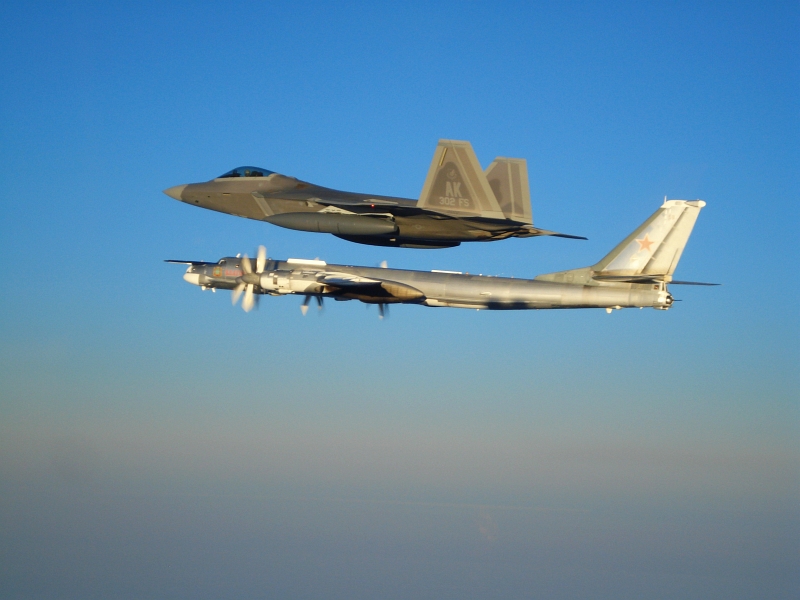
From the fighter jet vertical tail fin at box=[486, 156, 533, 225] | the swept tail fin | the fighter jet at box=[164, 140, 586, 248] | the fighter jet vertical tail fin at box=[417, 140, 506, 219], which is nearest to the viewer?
the fighter jet vertical tail fin at box=[417, 140, 506, 219]

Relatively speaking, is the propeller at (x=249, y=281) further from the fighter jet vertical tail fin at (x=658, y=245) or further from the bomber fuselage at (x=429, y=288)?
the fighter jet vertical tail fin at (x=658, y=245)

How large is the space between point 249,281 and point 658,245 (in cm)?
1963

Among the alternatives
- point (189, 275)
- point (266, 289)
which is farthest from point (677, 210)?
point (189, 275)

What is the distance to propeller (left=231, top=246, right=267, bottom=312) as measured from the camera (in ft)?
134

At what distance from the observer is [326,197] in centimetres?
3716

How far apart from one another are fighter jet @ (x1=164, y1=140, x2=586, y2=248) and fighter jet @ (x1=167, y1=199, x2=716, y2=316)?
314 centimetres

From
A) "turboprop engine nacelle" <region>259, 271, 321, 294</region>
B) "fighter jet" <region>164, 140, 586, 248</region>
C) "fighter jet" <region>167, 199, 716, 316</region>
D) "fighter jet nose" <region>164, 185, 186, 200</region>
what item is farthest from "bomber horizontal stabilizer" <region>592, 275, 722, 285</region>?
"fighter jet nose" <region>164, 185, 186, 200</region>

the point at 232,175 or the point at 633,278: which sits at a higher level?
the point at 232,175

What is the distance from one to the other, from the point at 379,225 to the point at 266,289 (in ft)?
25.0

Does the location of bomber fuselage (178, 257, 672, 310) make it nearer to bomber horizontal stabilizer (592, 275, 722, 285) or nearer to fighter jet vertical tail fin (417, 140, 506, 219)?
bomber horizontal stabilizer (592, 275, 722, 285)

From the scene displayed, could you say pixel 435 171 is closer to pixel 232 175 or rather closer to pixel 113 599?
pixel 232 175

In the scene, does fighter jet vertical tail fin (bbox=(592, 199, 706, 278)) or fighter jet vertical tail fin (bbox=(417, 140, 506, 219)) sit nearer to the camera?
fighter jet vertical tail fin (bbox=(417, 140, 506, 219))

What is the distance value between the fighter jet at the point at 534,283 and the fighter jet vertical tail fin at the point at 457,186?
19.2 feet

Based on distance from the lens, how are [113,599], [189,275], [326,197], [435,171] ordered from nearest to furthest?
[435,171]
[326,197]
[189,275]
[113,599]
